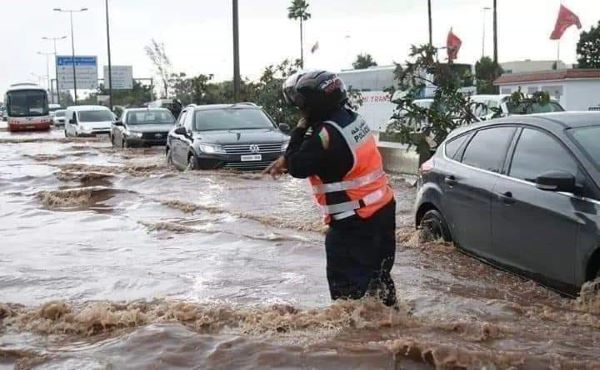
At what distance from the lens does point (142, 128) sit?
24312 millimetres

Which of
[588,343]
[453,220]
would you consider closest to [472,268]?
[453,220]

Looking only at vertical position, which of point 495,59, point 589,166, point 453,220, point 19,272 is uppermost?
point 495,59

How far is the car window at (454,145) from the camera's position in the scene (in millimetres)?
7176

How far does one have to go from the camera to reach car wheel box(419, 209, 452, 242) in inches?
277

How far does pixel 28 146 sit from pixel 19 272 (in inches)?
941

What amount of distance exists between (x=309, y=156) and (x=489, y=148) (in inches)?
105

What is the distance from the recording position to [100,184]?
15.2 meters

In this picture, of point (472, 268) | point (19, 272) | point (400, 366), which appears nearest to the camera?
point (400, 366)

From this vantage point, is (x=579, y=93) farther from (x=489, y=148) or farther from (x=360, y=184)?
(x=360, y=184)

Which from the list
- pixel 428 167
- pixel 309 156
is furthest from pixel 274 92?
pixel 309 156

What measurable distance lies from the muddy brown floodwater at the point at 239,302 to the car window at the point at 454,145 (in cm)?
82

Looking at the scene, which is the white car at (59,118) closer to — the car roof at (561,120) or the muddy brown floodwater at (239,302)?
the muddy brown floodwater at (239,302)

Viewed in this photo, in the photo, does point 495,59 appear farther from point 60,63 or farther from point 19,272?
point 60,63

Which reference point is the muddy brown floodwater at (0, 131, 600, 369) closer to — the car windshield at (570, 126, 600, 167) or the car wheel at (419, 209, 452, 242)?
the car wheel at (419, 209, 452, 242)
